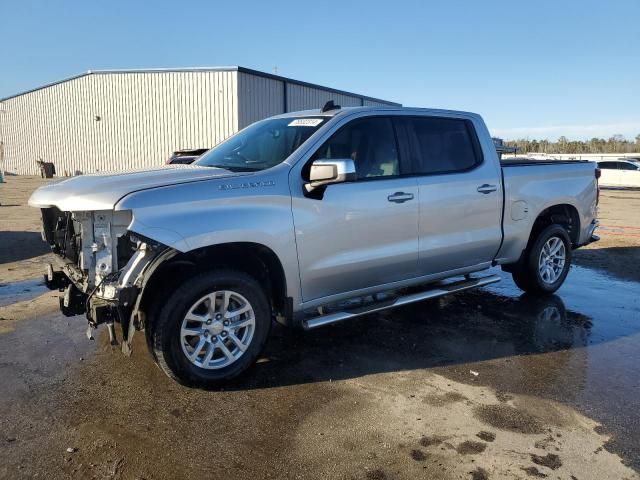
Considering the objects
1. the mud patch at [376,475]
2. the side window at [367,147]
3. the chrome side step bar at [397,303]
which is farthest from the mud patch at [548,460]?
the side window at [367,147]

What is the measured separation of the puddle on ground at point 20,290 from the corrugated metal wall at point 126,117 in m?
19.3

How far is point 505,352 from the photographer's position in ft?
14.9

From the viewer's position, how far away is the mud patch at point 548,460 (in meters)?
2.88

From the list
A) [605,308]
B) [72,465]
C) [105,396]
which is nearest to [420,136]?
[605,308]

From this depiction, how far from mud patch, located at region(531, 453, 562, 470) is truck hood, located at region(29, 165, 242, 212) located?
268cm

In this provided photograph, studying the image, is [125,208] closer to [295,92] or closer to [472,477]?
[472,477]

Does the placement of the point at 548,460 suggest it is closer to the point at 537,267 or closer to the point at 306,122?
the point at 306,122

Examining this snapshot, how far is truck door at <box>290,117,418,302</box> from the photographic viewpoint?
4.03 metres

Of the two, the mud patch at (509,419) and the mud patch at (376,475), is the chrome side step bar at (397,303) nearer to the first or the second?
the mud patch at (509,419)

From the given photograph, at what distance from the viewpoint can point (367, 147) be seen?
14.8 ft

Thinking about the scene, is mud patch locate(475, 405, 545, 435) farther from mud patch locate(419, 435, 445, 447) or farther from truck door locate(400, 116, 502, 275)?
truck door locate(400, 116, 502, 275)

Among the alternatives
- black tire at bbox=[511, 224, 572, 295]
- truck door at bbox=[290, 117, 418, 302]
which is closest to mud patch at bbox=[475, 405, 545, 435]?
truck door at bbox=[290, 117, 418, 302]

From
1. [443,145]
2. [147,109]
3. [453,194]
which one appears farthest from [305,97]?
[453,194]

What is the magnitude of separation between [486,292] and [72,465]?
5117mm
